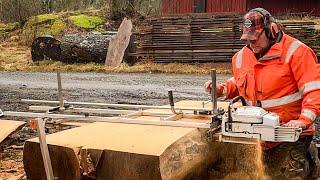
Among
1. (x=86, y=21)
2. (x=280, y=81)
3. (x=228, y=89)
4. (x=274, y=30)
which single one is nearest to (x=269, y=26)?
(x=274, y=30)

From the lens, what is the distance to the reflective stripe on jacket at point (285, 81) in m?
3.99

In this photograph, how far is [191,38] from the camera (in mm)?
18031

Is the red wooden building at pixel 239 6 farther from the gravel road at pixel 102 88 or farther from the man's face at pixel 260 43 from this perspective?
the man's face at pixel 260 43

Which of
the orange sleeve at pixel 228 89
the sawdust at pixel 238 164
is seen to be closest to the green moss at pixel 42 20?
the sawdust at pixel 238 164

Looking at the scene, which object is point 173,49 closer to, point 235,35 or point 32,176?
point 235,35

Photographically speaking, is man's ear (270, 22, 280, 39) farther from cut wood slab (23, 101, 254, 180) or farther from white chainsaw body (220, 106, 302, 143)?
cut wood slab (23, 101, 254, 180)

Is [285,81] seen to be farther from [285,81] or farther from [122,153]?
[122,153]

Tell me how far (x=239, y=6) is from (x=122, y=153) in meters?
23.0

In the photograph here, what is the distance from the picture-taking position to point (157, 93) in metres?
11.2

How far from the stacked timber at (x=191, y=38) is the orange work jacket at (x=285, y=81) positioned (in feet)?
42.0

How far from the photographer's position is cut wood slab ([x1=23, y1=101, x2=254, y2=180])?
3795 mm

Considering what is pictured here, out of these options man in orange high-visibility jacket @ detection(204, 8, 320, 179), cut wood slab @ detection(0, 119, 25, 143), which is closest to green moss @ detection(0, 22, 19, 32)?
cut wood slab @ detection(0, 119, 25, 143)

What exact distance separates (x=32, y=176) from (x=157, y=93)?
23.2 feet

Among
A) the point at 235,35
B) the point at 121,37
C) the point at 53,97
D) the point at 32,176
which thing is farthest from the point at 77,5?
the point at 32,176
